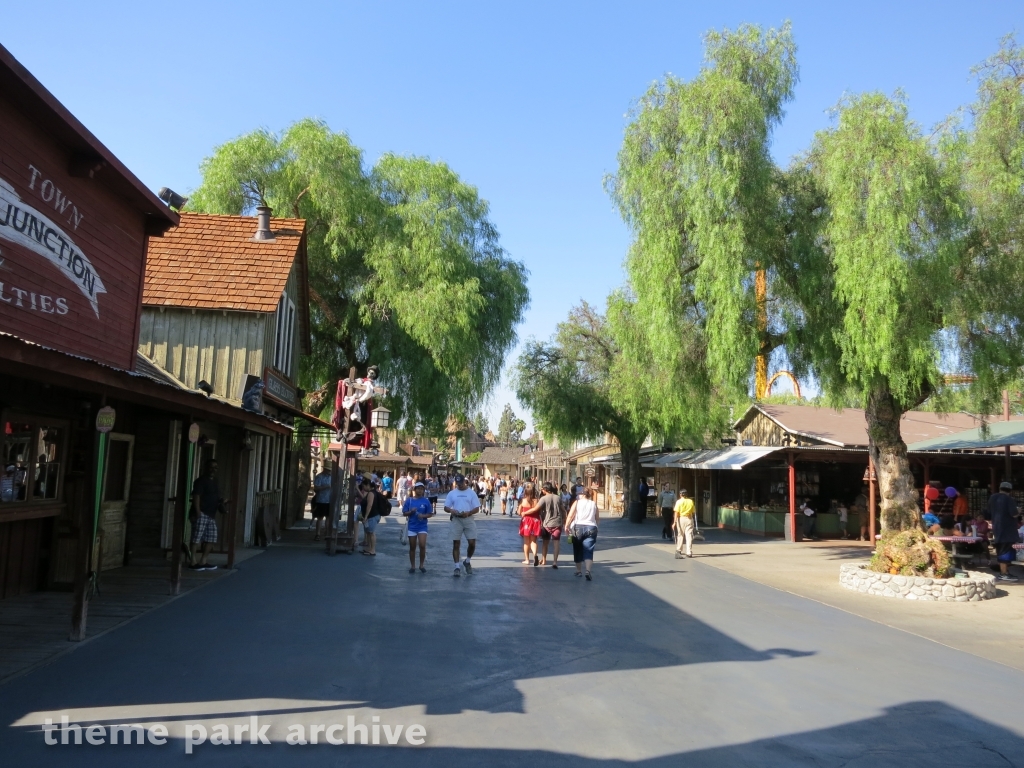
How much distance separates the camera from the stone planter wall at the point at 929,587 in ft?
41.4

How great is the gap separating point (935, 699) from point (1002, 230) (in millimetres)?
10269

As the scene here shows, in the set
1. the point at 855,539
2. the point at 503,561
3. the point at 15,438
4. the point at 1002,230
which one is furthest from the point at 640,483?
the point at 15,438

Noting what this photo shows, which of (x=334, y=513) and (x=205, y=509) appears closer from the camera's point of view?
(x=205, y=509)

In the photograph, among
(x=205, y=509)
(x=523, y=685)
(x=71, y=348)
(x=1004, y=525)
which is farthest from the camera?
(x=1004, y=525)

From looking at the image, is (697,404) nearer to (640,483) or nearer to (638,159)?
(638,159)

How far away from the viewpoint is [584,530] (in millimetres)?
13719

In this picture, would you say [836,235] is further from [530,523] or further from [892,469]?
[530,523]

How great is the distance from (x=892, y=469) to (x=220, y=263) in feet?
46.7

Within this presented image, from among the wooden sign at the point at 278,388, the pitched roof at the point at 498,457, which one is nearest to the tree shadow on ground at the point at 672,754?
the wooden sign at the point at 278,388

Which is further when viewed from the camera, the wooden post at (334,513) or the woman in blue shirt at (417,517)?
the wooden post at (334,513)

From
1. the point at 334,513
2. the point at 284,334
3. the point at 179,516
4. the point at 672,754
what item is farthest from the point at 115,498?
the point at 672,754

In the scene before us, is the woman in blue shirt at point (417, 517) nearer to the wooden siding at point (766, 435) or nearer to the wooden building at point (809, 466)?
the wooden building at point (809, 466)

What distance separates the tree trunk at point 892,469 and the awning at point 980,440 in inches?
96.7

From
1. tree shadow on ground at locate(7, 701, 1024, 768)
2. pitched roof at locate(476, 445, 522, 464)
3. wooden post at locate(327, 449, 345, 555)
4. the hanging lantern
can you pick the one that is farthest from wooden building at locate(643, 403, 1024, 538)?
pitched roof at locate(476, 445, 522, 464)
